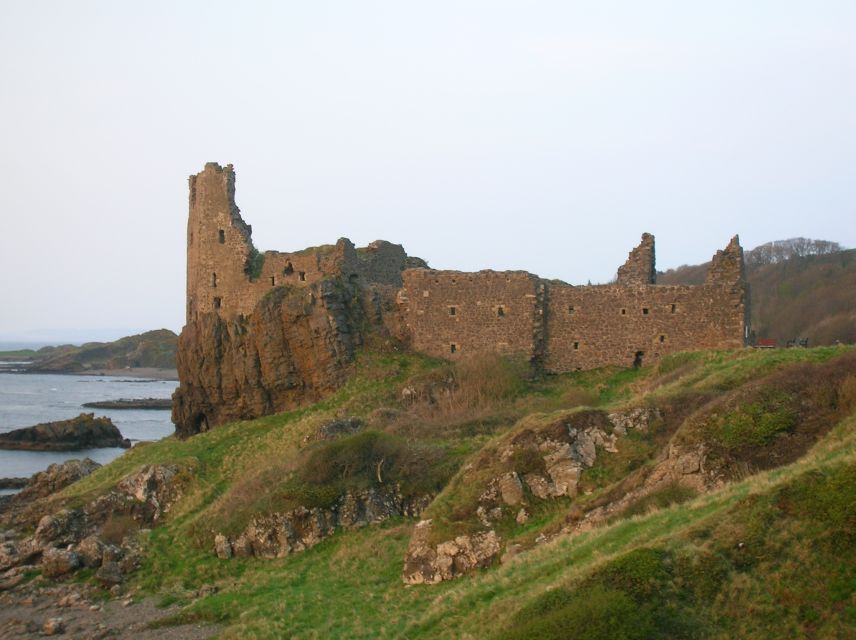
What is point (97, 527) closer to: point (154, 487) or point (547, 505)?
point (154, 487)

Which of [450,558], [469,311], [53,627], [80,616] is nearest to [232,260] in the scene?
[469,311]

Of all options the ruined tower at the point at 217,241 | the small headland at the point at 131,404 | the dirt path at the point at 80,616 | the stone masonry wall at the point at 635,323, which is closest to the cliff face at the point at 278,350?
the ruined tower at the point at 217,241

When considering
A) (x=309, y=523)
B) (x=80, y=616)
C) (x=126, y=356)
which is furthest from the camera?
(x=126, y=356)

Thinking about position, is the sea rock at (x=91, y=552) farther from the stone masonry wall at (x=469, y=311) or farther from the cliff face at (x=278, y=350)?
the stone masonry wall at (x=469, y=311)

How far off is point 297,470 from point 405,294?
392 inches

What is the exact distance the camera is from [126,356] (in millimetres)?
166500

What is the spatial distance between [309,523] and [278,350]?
10.7 metres

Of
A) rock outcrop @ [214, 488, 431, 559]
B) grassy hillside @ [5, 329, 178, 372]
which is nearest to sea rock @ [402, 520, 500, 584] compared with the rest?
rock outcrop @ [214, 488, 431, 559]

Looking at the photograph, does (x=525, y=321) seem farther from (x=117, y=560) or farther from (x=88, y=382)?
(x=88, y=382)

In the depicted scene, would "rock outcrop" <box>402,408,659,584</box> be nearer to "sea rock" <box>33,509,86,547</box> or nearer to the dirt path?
the dirt path

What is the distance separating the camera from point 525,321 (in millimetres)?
31156

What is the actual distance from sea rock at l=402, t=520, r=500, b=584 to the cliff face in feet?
46.2

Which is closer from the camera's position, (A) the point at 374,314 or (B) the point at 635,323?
(B) the point at 635,323

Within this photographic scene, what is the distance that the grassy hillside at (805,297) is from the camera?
186ft
